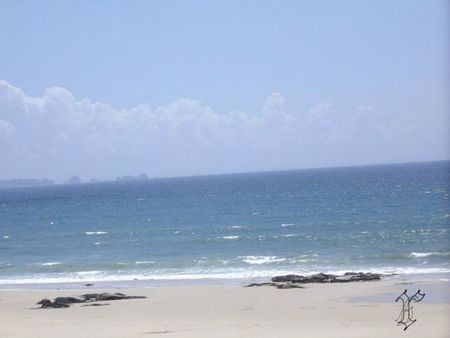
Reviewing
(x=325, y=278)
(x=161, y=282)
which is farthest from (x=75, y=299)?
(x=325, y=278)

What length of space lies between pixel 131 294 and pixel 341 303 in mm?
7543

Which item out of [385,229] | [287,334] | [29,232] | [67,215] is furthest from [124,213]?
[287,334]

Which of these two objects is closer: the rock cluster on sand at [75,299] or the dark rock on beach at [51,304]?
the dark rock on beach at [51,304]

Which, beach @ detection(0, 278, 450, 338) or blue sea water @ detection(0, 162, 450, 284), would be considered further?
blue sea water @ detection(0, 162, 450, 284)

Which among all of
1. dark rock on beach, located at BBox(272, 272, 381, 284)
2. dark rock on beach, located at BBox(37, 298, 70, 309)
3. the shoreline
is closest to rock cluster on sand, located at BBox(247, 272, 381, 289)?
dark rock on beach, located at BBox(272, 272, 381, 284)

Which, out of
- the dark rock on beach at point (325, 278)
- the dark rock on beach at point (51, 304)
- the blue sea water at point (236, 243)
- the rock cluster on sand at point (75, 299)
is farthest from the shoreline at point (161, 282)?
the dark rock on beach at point (51, 304)

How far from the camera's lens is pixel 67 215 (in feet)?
269

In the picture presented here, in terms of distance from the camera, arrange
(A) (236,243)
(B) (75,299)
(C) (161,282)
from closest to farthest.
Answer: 1. (B) (75,299)
2. (C) (161,282)
3. (A) (236,243)

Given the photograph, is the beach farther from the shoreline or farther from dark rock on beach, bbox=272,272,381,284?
the shoreline

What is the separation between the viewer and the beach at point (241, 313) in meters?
16.7

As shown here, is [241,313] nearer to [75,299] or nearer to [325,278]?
[75,299]

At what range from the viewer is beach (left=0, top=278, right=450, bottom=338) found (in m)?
16.7

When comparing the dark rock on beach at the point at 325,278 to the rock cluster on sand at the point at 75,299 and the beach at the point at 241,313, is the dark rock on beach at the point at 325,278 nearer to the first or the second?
the beach at the point at 241,313

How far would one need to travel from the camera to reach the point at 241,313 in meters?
20.2
